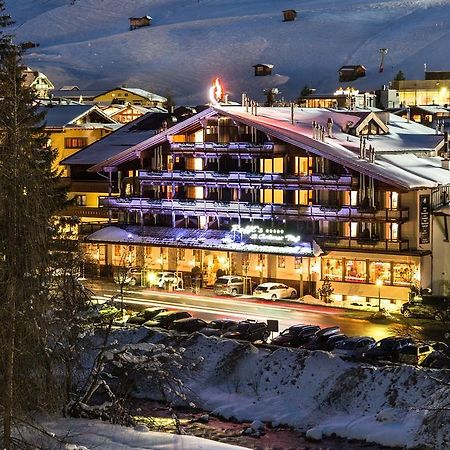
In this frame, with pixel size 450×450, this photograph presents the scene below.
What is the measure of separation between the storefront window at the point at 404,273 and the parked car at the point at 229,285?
8.60m

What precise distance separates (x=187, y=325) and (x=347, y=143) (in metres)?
18.3

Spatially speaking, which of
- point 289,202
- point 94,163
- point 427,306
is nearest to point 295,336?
point 427,306

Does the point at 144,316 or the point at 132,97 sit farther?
the point at 132,97

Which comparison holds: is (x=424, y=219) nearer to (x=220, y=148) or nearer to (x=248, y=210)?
(x=248, y=210)

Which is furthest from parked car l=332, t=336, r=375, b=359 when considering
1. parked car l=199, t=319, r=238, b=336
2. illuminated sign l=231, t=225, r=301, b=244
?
illuminated sign l=231, t=225, r=301, b=244

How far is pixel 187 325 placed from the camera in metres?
47.2

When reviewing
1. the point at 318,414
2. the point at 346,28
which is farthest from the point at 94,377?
the point at 346,28

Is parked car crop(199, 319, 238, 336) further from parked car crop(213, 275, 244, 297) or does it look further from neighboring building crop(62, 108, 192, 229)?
neighboring building crop(62, 108, 192, 229)

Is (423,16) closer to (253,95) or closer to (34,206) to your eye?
(253,95)

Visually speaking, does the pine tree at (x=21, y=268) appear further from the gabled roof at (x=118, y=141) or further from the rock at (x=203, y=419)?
the gabled roof at (x=118, y=141)

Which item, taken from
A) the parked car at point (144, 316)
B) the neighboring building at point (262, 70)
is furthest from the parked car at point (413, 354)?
the neighboring building at point (262, 70)

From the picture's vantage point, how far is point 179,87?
17325cm

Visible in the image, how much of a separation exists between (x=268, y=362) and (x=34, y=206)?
75.6 ft

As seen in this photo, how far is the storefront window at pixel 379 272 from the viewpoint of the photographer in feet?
180
